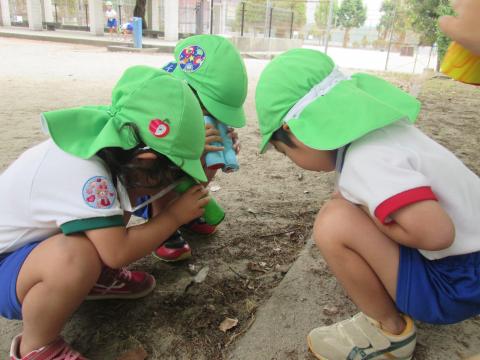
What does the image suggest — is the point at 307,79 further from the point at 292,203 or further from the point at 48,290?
the point at 292,203

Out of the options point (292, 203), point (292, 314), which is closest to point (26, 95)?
point (292, 203)

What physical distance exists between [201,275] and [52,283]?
2.25 feet

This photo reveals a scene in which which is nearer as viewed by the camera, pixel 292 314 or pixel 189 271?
pixel 292 314

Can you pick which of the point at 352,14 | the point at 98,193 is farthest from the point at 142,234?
the point at 352,14

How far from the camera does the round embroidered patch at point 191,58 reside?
6.37ft

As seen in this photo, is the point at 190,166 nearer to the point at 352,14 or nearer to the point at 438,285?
the point at 438,285

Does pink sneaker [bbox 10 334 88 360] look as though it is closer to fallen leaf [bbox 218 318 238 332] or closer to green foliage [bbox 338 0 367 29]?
fallen leaf [bbox 218 318 238 332]

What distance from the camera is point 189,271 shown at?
1.83 metres

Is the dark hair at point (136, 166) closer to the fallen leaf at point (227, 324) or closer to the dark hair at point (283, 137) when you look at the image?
the dark hair at point (283, 137)

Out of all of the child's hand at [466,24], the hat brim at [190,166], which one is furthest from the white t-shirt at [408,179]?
the hat brim at [190,166]

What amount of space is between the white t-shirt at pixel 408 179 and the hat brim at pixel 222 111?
82 cm

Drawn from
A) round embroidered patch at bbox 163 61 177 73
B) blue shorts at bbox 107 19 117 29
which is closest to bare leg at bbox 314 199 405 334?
round embroidered patch at bbox 163 61 177 73

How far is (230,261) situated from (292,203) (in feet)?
2.25

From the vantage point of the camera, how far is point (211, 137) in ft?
6.13
